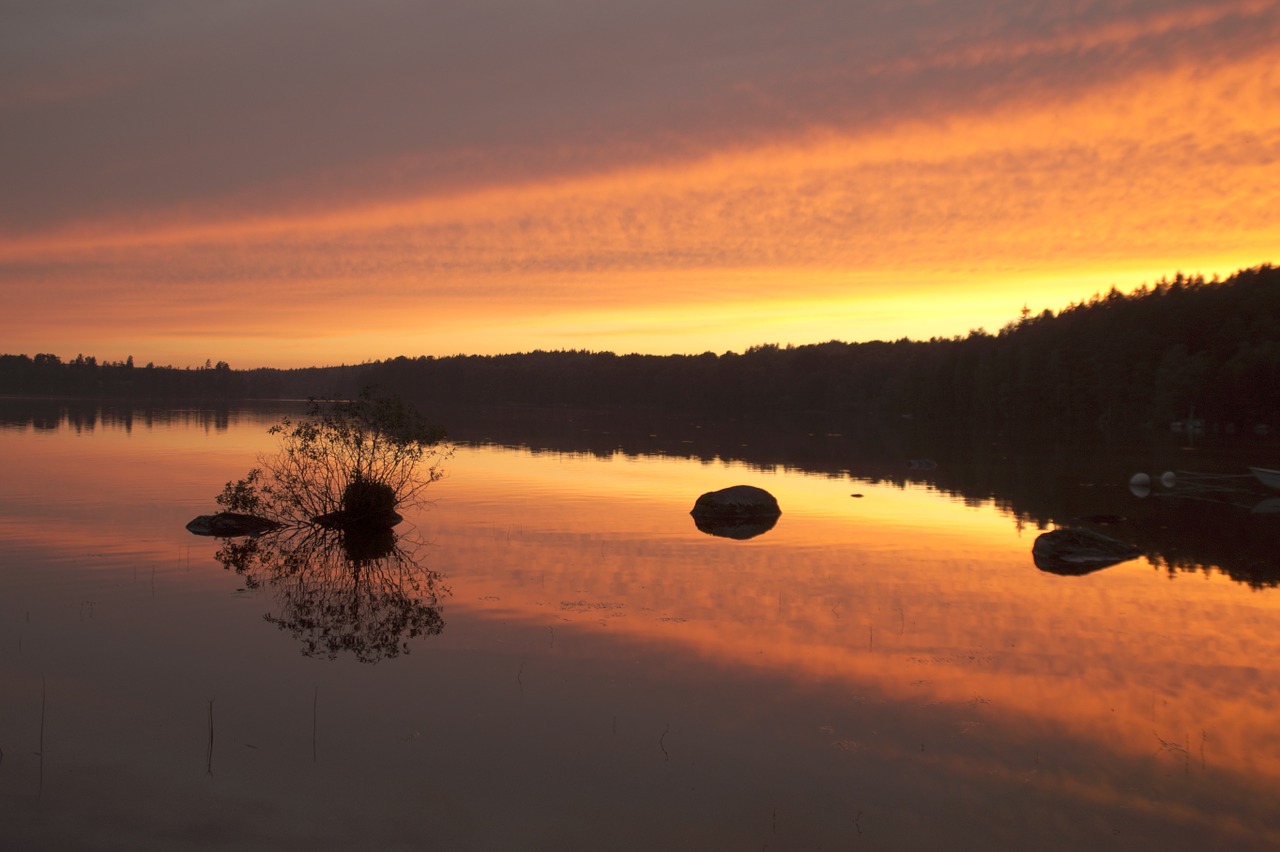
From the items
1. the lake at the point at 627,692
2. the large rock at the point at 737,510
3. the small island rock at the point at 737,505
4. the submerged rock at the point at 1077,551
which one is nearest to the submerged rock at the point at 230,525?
the lake at the point at 627,692

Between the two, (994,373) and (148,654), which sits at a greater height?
(994,373)

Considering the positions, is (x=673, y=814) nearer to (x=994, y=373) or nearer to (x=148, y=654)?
(x=148, y=654)

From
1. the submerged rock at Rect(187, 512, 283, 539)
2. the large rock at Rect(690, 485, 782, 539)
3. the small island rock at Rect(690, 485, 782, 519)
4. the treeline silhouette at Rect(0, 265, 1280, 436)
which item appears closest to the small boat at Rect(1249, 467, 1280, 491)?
the large rock at Rect(690, 485, 782, 539)

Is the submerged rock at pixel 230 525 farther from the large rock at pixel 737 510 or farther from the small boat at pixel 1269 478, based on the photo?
the small boat at pixel 1269 478

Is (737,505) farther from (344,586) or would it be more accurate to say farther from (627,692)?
(627,692)

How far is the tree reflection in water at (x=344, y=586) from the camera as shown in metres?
14.0

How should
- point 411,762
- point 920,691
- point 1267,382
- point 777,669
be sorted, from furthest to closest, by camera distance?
point 1267,382, point 777,669, point 920,691, point 411,762

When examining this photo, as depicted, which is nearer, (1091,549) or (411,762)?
(411,762)

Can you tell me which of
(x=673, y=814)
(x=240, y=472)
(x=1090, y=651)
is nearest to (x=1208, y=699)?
(x=1090, y=651)

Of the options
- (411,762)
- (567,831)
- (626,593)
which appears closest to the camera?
(567,831)

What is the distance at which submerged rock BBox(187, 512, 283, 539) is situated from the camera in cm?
2366

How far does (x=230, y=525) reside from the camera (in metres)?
23.8

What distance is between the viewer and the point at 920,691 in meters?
11.8

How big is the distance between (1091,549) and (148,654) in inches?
761
